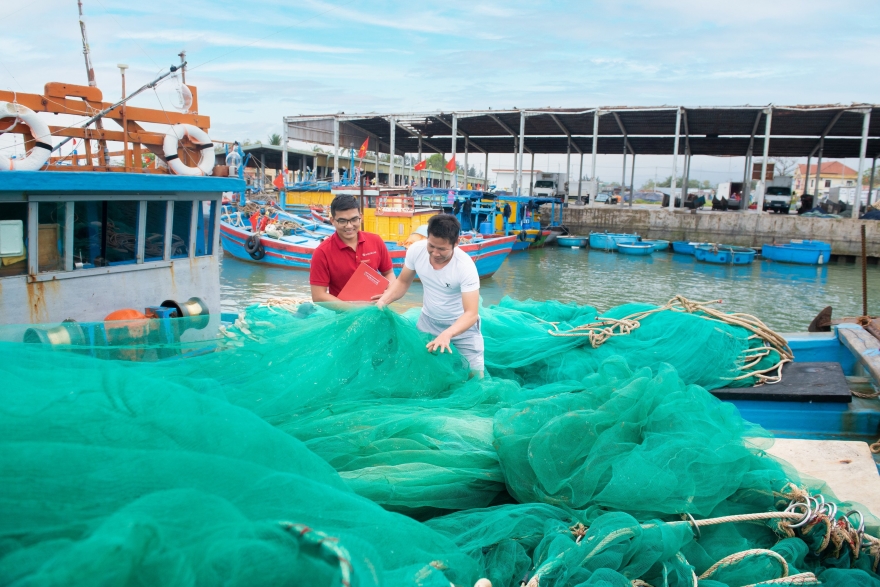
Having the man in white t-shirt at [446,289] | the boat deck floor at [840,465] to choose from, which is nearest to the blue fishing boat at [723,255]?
the boat deck floor at [840,465]

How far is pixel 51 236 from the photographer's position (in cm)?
473

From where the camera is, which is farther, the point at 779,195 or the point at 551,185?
the point at 551,185

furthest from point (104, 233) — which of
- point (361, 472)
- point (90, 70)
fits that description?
point (361, 472)

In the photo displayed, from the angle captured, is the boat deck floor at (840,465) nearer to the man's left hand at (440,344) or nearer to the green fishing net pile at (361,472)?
the green fishing net pile at (361,472)

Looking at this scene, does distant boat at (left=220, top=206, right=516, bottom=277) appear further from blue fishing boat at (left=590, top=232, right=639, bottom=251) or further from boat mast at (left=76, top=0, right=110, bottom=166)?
boat mast at (left=76, top=0, right=110, bottom=166)

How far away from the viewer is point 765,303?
58.7ft

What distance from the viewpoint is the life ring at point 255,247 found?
21516mm

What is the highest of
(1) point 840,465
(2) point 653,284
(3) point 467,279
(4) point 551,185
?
(4) point 551,185

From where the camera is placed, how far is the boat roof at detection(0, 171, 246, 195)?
432cm

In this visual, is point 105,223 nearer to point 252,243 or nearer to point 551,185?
point 252,243

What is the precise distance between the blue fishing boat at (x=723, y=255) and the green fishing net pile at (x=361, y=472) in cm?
2512

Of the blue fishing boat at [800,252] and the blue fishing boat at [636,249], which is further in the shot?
the blue fishing boat at [636,249]

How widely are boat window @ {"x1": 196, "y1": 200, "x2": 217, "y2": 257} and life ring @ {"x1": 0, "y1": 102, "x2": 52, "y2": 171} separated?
56.9 inches

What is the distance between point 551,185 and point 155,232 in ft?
129
